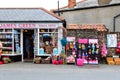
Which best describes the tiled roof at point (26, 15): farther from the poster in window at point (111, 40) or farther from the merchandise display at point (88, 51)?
the poster in window at point (111, 40)

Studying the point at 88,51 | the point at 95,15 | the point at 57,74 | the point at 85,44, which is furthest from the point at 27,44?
the point at 57,74

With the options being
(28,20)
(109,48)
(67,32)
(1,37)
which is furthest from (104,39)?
(1,37)

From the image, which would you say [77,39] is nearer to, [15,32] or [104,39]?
[104,39]

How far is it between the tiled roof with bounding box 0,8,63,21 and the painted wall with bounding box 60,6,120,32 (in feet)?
29.0

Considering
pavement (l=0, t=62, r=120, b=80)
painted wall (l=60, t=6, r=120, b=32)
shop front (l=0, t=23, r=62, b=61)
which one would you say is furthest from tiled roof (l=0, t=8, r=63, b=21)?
painted wall (l=60, t=6, r=120, b=32)

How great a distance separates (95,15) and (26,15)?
10.3 meters

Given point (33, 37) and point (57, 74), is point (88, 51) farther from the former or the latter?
point (57, 74)

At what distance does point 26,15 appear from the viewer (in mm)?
30953

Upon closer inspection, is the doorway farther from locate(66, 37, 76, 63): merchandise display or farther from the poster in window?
the poster in window

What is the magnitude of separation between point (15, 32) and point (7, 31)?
0.63 meters

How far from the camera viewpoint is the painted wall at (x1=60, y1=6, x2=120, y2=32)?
37.6 meters

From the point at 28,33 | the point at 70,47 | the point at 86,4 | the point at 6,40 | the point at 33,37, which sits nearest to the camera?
the point at 70,47

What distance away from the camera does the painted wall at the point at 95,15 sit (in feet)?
123

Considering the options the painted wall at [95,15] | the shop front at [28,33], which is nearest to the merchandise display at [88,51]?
the shop front at [28,33]
